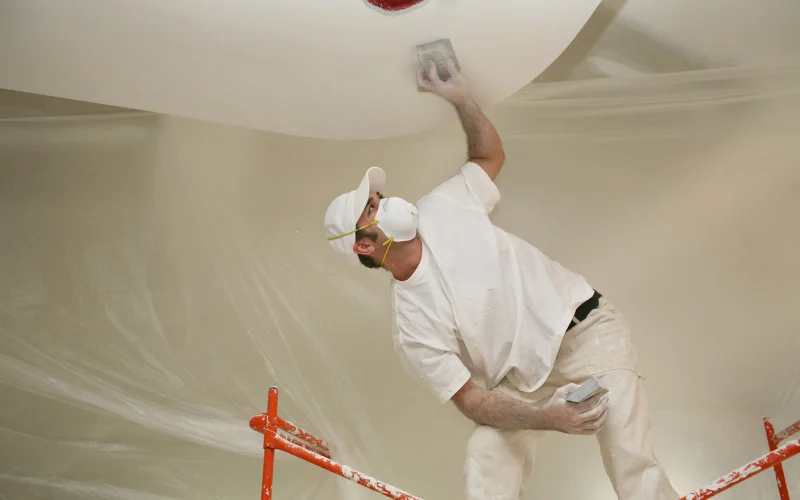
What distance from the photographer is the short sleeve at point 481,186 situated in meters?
1.82

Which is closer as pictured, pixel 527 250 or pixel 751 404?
pixel 527 250

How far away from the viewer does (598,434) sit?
164 centimetres

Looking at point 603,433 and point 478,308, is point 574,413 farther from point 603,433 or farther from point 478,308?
point 478,308

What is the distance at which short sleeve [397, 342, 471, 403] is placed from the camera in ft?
5.47

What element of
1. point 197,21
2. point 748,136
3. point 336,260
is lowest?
point 336,260

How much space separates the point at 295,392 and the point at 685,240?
1004 millimetres

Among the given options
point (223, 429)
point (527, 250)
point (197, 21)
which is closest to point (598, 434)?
point (527, 250)

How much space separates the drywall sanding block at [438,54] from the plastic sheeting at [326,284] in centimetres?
31

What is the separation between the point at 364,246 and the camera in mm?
1720

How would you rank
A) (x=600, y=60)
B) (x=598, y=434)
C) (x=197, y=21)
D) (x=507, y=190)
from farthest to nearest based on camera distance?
1. (x=507, y=190)
2. (x=600, y=60)
3. (x=197, y=21)
4. (x=598, y=434)

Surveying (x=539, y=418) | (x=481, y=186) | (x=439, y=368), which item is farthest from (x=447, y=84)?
(x=539, y=418)

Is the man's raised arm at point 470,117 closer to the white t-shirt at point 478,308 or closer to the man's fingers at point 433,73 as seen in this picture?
the man's fingers at point 433,73

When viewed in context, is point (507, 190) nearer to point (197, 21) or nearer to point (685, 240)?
point (685, 240)

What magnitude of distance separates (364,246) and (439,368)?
282 millimetres
